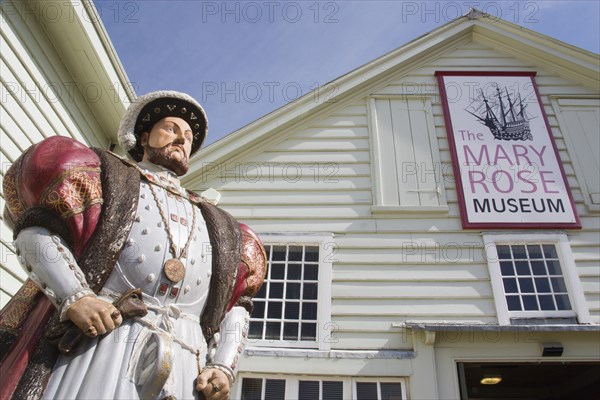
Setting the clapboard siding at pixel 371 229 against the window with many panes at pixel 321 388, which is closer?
the window with many panes at pixel 321 388

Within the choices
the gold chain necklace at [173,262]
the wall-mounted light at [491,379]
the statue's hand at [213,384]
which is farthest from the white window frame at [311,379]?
the gold chain necklace at [173,262]

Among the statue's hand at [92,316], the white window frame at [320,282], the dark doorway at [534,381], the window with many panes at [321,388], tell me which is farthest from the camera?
the dark doorway at [534,381]

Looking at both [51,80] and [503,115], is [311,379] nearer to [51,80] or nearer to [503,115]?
[51,80]

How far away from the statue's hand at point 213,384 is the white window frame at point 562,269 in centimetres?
453

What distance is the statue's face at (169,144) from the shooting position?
249 cm

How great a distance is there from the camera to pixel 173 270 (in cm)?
204

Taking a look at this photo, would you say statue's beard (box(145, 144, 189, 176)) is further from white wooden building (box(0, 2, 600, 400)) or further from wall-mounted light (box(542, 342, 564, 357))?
wall-mounted light (box(542, 342, 564, 357))

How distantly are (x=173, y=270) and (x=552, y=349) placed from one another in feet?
16.1

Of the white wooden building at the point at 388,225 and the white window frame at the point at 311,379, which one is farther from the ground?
the white wooden building at the point at 388,225

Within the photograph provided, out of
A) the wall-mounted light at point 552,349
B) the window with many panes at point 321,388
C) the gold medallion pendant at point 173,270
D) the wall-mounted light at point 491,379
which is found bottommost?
the gold medallion pendant at point 173,270

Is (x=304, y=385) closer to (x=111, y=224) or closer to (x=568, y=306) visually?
(x=568, y=306)

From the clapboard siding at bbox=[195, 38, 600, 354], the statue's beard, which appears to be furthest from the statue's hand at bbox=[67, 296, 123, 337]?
the clapboard siding at bbox=[195, 38, 600, 354]

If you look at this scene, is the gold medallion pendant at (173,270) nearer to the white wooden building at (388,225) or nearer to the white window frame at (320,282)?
the white wooden building at (388,225)

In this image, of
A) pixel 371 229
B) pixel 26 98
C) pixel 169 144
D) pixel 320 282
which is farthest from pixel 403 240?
pixel 26 98
